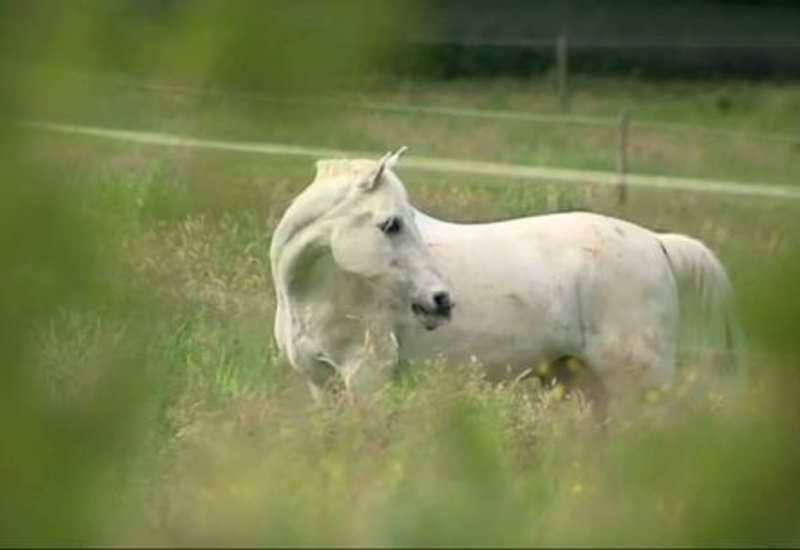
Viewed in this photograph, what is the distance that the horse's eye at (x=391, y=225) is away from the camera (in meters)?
6.42

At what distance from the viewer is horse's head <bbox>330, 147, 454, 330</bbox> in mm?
6430

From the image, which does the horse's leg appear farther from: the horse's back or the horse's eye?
the horse's back

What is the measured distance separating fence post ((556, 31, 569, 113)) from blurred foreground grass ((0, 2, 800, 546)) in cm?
1723

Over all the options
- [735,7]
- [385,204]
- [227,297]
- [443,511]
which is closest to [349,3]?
[443,511]

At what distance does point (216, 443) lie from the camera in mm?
1528

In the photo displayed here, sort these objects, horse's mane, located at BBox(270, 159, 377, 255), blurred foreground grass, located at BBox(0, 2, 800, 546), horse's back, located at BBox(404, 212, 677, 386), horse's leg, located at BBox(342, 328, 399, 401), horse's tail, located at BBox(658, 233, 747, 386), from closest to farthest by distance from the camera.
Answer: blurred foreground grass, located at BBox(0, 2, 800, 546) → horse's tail, located at BBox(658, 233, 747, 386) → horse's leg, located at BBox(342, 328, 399, 401) → horse's mane, located at BBox(270, 159, 377, 255) → horse's back, located at BBox(404, 212, 677, 386)

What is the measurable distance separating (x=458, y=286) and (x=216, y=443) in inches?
217

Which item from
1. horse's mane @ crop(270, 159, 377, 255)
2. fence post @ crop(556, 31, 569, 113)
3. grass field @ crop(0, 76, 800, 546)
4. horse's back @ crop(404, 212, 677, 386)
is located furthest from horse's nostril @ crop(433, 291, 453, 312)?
fence post @ crop(556, 31, 569, 113)

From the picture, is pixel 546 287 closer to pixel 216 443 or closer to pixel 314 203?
pixel 314 203

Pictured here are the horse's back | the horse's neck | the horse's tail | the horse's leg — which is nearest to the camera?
the horse's tail

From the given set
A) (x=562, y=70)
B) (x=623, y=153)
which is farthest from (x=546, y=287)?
(x=562, y=70)

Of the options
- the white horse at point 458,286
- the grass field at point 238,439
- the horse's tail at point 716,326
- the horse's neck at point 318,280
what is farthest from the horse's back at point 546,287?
the grass field at point 238,439

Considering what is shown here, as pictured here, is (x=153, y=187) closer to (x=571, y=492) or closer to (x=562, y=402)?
(x=571, y=492)

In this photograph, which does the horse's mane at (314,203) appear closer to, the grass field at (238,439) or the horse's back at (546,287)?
the horse's back at (546,287)
